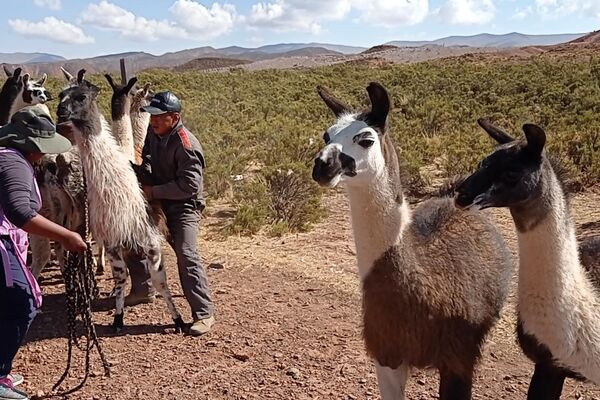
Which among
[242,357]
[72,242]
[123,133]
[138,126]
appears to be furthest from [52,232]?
[138,126]

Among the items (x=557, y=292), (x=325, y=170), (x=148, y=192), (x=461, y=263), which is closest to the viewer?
(x=325, y=170)

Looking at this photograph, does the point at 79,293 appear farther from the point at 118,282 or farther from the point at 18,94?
the point at 18,94

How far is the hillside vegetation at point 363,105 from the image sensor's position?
9477 millimetres

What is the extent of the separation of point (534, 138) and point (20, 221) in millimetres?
2562

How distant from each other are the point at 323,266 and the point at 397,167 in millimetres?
3670

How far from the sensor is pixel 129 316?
5441 mm

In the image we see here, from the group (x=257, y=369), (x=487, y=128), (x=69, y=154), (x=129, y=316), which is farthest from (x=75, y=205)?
(x=487, y=128)

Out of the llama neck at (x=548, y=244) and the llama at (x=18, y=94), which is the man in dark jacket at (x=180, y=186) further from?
the llama at (x=18, y=94)

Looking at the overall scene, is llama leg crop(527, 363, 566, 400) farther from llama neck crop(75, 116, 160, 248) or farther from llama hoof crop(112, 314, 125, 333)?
llama hoof crop(112, 314, 125, 333)

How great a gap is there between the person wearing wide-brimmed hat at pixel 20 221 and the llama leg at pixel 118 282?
1.40 metres

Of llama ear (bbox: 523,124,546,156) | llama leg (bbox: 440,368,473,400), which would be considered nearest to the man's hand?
llama leg (bbox: 440,368,473,400)

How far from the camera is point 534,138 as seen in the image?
2.74m

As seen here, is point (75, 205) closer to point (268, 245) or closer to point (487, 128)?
point (268, 245)

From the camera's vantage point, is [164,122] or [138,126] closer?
[164,122]
